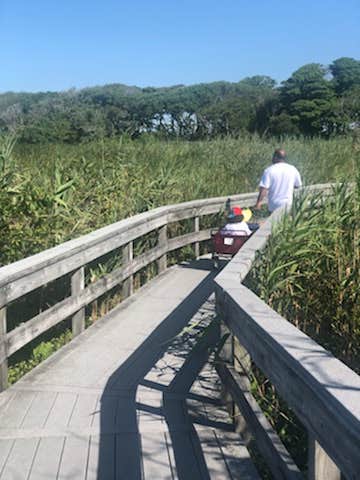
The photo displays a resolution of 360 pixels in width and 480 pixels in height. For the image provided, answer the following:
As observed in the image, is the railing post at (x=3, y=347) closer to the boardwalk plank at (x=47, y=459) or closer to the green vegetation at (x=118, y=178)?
the boardwalk plank at (x=47, y=459)

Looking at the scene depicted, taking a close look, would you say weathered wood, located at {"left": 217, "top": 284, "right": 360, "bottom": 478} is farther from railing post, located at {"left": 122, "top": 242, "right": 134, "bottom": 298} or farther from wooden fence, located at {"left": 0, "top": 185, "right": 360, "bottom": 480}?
railing post, located at {"left": 122, "top": 242, "right": 134, "bottom": 298}

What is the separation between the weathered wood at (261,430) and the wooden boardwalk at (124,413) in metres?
0.27

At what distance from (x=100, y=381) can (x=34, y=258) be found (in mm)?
1038

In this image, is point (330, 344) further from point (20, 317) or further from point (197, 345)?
point (20, 317)

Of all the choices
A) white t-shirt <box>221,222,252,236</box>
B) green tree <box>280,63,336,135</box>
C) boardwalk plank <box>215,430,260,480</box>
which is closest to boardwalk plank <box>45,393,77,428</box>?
boardwalk plank <box>215,430,260,480</box>

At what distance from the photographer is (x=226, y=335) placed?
11.8ft

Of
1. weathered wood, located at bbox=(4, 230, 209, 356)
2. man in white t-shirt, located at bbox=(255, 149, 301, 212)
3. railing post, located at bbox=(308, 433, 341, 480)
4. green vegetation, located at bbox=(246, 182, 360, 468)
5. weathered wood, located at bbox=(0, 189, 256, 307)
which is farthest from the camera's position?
man in white t-shirt, located at bbox=(255, 149, 301, 212)

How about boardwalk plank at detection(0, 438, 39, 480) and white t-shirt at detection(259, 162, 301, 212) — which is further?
white t-shirt at detection(259, 162, 301, 212)

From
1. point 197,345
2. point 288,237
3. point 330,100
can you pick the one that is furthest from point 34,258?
point 330,100

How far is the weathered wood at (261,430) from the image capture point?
2.49 meters

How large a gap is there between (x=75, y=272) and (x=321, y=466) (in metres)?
3.32

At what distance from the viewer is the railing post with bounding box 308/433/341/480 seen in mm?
2059

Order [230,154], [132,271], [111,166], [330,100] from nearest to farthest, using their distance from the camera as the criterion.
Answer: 1. [132,271]
2. [111,166]
3. [230,154]
4. [330,100]

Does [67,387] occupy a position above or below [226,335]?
below
